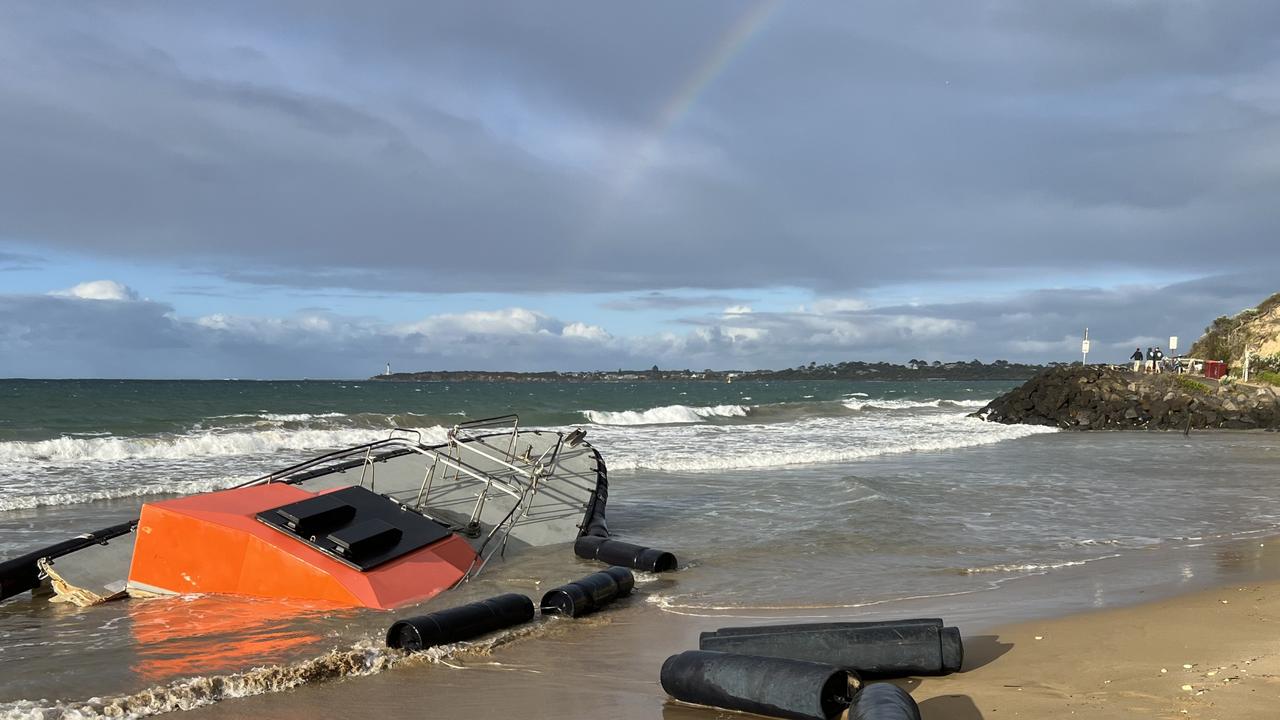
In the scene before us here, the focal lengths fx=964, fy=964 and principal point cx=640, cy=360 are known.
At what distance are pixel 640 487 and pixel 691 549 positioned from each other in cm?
623

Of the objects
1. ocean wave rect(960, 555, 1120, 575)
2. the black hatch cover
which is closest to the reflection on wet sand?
the black hatch cover

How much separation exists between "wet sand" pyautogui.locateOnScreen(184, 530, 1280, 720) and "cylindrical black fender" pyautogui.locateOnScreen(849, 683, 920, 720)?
1.84 feet

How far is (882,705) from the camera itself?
4.67 meters

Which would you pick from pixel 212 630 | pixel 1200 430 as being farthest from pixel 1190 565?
pixel 1200 430

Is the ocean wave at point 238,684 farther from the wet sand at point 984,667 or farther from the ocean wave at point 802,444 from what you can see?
the ocean wave at point 802,444

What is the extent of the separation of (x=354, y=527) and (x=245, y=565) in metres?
0.96

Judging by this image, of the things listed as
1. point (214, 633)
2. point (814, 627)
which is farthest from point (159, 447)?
point (814, 627)

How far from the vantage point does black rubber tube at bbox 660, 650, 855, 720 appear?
5.14 meters

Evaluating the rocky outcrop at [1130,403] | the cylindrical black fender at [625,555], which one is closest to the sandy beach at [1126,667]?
the cylindrical black fender at [625,555]

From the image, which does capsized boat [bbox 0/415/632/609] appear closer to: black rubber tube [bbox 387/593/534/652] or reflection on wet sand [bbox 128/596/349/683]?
reflection on wet sand [bbox 128/596/349/683]

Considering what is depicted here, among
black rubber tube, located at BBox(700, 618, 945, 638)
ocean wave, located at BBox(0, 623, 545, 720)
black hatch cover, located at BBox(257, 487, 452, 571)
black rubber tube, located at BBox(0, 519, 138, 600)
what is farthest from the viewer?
black rubber tube, located at BBox(0, 519, 138, 600)

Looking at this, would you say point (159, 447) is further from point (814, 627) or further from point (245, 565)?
point (814, 627)

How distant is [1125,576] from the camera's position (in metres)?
9.45

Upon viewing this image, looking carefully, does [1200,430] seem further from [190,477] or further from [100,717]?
[100,717]
